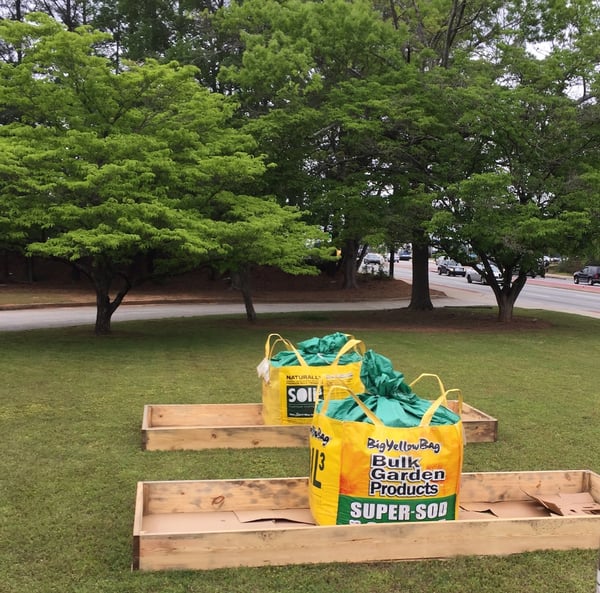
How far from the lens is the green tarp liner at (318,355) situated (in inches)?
261

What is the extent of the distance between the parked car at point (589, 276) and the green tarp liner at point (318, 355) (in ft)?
158

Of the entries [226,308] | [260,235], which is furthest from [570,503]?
[226,308]

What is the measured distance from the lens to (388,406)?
4.32m

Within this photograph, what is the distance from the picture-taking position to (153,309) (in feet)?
84.4

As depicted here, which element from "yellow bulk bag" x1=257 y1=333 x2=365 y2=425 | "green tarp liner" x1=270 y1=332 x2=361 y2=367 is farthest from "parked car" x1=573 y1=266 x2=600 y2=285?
"yellow bulk bag" x1=257 y1=333 x2=365 y2=425

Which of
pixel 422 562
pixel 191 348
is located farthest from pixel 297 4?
pixel 422 562

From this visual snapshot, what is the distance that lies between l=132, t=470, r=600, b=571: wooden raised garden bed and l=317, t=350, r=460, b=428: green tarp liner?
0.64 m

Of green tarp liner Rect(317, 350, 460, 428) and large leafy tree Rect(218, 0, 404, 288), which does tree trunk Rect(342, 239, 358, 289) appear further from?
green tarp liner Rect(317, 350, 460, 428)

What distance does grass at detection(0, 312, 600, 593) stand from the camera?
373cm

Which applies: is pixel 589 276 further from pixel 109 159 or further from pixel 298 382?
pixel 298 382

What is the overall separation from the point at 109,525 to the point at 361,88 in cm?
1635

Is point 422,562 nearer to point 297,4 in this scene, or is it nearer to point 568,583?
point 568,583

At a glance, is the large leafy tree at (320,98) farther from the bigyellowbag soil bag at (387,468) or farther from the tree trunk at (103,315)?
the bigyellowbag soil bag at (387,468)

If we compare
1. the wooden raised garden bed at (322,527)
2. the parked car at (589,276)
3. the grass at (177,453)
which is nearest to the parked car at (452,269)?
the parked car at (589,276)
